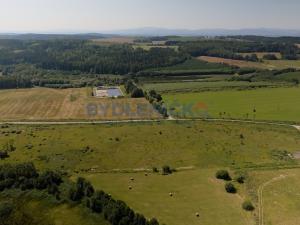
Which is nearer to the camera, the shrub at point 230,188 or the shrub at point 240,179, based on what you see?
the shrub at point 230,188

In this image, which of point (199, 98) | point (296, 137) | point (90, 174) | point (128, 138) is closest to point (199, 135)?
point (128, 138)

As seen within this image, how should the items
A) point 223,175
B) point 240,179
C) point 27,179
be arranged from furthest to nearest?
point 223,175 → point 240,179 → point 27,179

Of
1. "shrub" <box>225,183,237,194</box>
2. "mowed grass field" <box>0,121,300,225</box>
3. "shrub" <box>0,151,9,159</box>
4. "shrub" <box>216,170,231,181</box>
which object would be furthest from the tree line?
"shrub" <box>216,170,231,181</box>

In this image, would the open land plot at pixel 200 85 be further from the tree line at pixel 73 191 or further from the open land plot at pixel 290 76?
the tree line at pixel 73 191

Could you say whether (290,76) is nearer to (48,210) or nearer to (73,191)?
(73,191)

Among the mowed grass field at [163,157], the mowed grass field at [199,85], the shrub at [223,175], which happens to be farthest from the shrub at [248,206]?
the mowed grass field at [199,85]

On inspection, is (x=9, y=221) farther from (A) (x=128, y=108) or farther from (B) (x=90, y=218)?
(A) (x=128, y=108)

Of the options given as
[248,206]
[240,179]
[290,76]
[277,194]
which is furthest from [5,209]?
[290,76]
